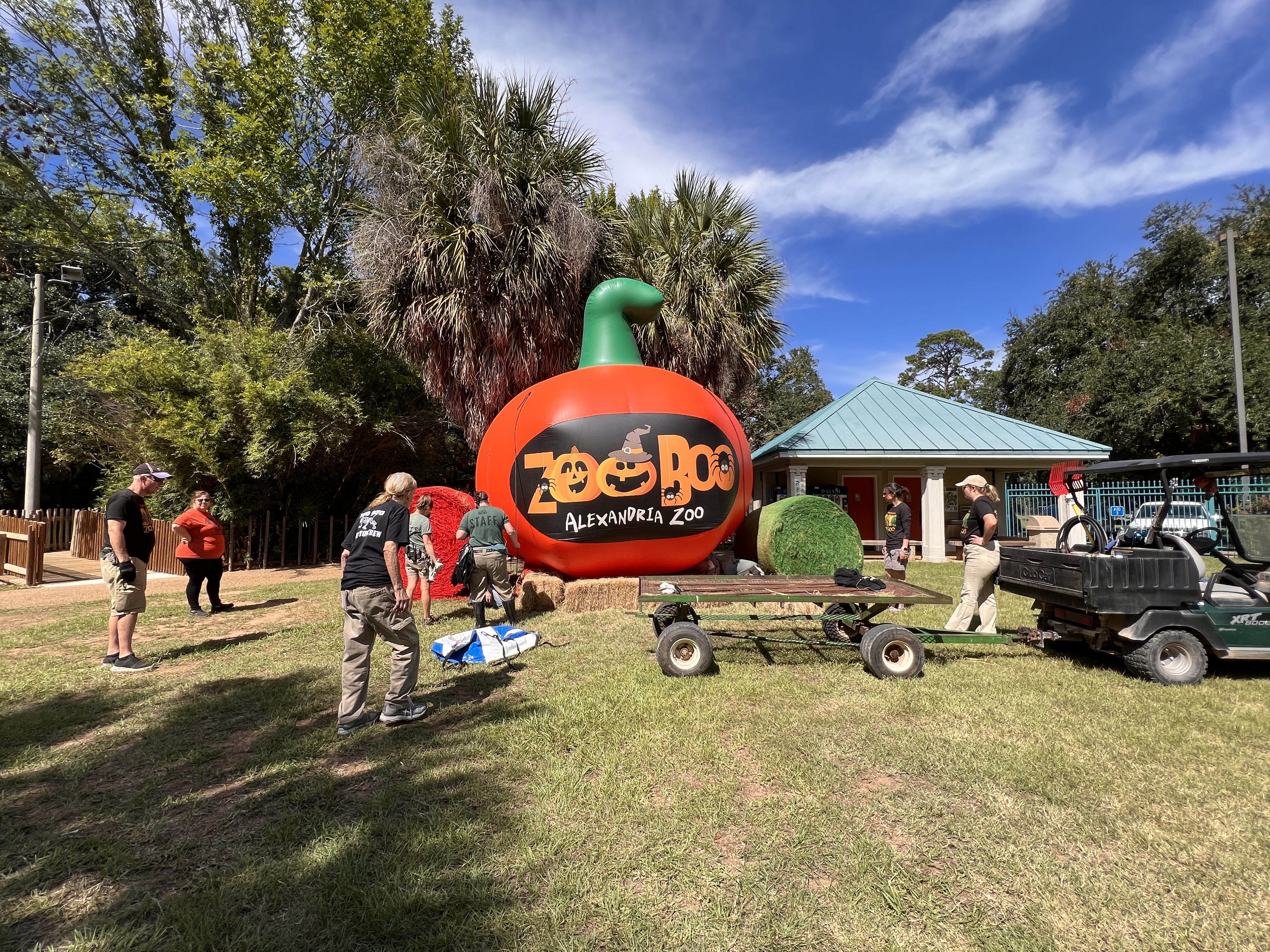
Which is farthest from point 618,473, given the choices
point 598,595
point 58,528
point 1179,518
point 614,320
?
point 58,528

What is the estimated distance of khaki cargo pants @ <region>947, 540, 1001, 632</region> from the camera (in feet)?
19.4

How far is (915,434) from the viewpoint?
14883 millimetres

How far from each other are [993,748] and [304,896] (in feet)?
12.1

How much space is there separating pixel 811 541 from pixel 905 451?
270 inches

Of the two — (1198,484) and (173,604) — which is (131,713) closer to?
(173,604)

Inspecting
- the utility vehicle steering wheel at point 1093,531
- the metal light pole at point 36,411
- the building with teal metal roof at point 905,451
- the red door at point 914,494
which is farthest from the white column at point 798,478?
the metal light pole at point 36,411

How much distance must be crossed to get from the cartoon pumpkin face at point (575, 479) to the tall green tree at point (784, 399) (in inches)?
533

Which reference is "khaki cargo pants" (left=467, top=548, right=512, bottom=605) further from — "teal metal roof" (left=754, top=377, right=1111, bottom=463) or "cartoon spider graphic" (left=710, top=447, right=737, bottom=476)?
"teal metal roof" (left=754, top=377, right=1111, bottom=463)

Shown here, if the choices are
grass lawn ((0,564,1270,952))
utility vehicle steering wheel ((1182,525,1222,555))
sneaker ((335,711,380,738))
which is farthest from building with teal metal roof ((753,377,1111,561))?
sneaker ((335,711,380,738))

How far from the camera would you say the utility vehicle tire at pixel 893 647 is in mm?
5004

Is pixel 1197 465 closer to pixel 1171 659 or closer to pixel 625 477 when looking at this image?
pixel 1171 659

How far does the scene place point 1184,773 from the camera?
331cm

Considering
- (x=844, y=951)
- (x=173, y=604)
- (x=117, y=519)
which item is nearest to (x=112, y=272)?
(x=173, y=604)

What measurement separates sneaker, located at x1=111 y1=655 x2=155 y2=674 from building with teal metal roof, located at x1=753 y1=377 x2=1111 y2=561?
11.8 meters
